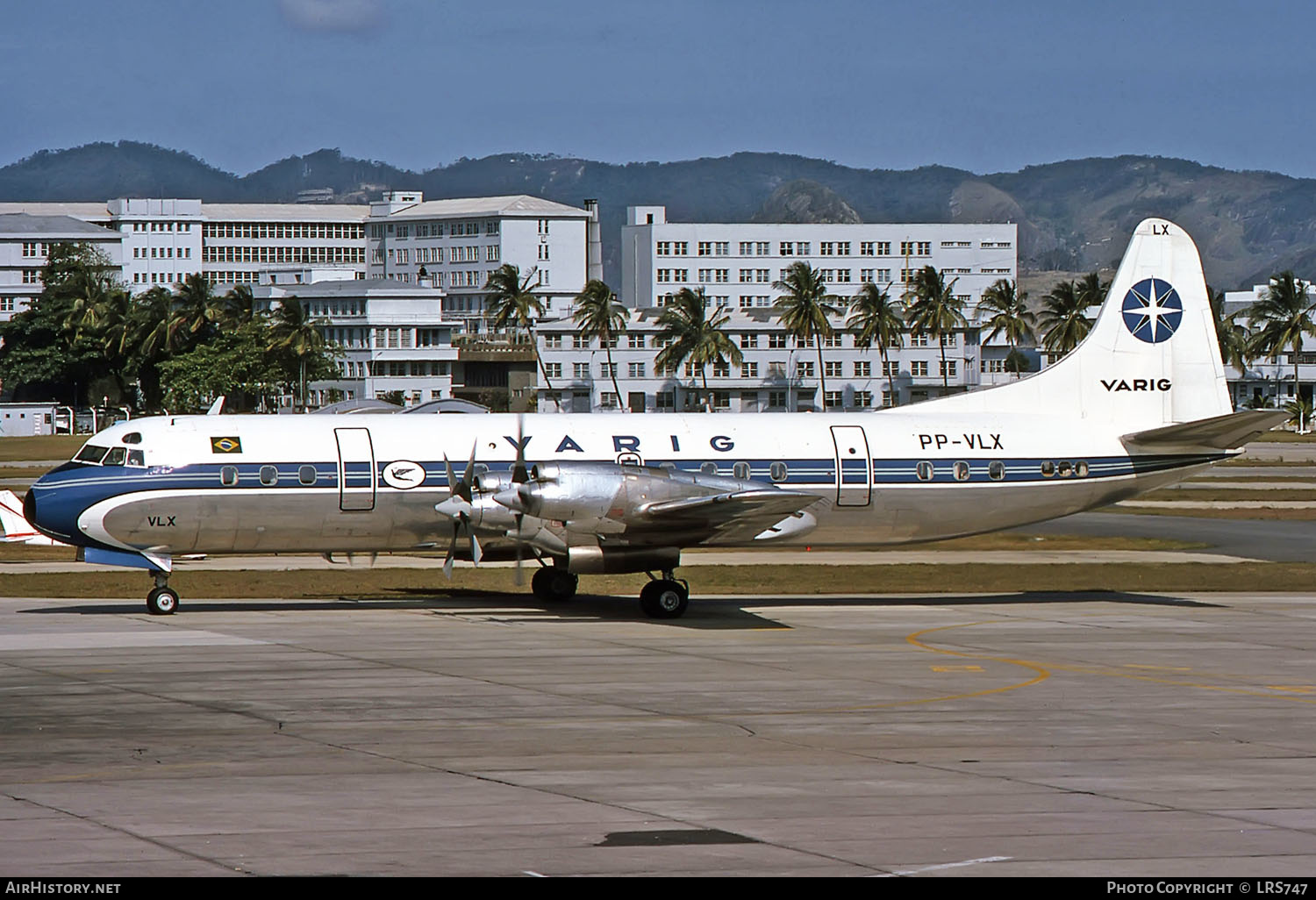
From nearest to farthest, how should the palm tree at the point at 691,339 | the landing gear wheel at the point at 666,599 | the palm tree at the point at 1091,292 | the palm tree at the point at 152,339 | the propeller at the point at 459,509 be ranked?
the propeller at the point at 459,509, the landing gear wheel at the point at 666,599, the palm tree at the point at 691,339, the palm tree at the point at 152,339, the palm tree at the point at 1091,292

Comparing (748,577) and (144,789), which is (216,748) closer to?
(144,789)

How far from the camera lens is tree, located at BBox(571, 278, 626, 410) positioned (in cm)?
14262

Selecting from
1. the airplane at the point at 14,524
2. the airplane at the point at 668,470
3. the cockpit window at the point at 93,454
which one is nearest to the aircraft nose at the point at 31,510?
the airplane at the point at 668,470

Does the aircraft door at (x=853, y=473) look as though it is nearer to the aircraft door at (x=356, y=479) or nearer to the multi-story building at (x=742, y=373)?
the aircraft door at (x=356, y=479)

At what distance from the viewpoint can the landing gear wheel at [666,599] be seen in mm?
30219

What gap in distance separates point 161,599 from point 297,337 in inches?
4424

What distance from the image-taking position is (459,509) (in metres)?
29.0


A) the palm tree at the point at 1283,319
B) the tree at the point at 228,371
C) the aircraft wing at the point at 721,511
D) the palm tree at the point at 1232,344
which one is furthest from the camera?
the palm tree at the point at 1232,344

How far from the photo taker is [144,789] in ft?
50.8

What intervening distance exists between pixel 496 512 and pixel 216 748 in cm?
1133

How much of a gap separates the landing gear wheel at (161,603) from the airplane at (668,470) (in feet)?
0.11

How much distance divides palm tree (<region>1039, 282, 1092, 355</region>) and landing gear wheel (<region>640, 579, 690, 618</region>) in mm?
122942

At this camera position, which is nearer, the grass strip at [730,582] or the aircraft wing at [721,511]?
the aircraft wing at [721,511]

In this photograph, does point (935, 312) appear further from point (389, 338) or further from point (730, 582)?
point (730, 582)
